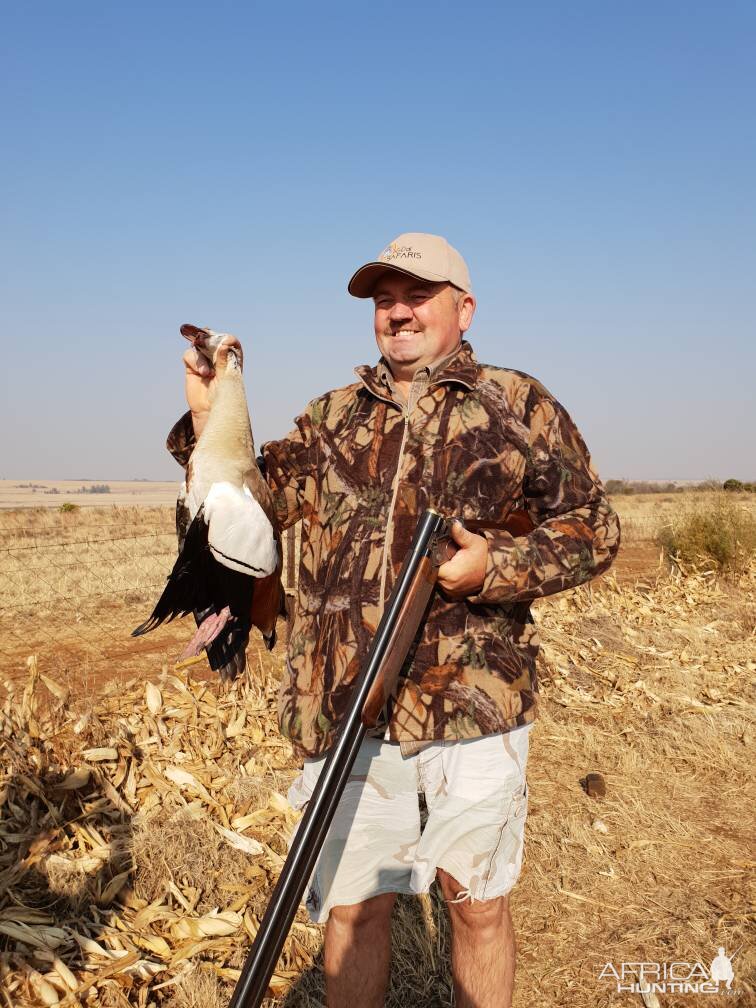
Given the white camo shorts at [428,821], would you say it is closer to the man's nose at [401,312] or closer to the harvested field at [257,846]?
the harvested field at [257,846]

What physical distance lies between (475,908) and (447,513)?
1.19 m

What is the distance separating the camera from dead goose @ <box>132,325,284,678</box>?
2037 millimetres

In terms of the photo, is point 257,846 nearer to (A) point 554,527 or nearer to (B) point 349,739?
(B) point 349,739

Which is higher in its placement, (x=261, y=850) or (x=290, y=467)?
(x=290, y=467)

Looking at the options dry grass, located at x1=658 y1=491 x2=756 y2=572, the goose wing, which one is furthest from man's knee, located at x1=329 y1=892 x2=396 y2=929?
dry grass, located at x1=658 y1=491 x2=756 y2=572

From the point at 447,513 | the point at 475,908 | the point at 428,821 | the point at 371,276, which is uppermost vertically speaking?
the point at 371,276

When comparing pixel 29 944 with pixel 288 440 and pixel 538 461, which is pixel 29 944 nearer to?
pixel 288 440

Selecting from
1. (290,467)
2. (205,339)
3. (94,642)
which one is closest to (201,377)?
(205,339)

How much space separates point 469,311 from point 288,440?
756 millimetres

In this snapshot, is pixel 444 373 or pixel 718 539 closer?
pixel 444 373

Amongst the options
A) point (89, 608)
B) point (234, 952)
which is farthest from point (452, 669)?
point (89, 608)

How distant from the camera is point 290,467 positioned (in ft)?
8.36

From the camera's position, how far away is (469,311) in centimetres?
251

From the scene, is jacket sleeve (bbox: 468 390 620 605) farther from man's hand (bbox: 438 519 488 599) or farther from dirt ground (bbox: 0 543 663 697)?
dirt ground (bbox: 0 543 663 697)
